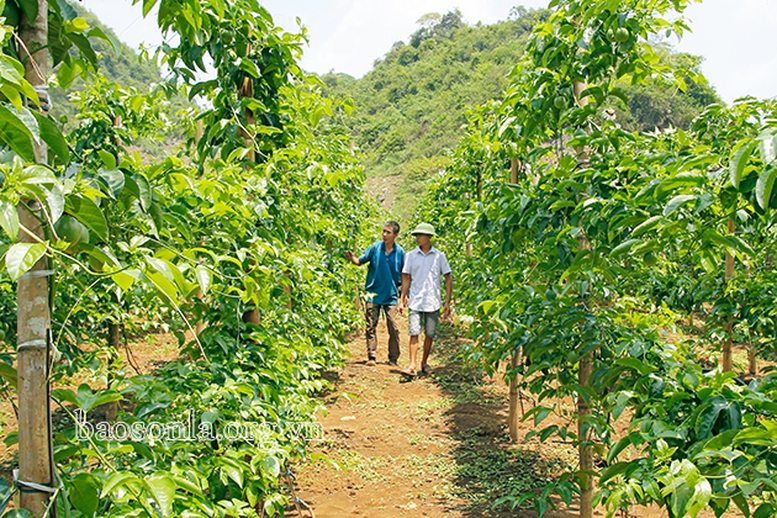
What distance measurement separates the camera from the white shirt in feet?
19.9

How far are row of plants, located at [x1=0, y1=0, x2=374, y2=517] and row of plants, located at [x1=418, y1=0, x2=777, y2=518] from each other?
1.06 m

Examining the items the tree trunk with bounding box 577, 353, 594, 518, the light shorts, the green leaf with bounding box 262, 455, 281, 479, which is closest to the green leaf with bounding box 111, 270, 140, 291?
the green leaf with bounding box 262, 455, 281, 479

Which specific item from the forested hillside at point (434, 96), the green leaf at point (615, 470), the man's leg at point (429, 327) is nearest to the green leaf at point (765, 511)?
the green leaf at point (615, 470)

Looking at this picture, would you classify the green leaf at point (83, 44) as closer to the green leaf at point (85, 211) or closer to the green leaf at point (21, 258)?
the green leaf at point (85, 211)

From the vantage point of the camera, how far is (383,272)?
22.0 ft

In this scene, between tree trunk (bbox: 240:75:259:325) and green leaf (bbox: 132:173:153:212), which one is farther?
tree trunk (bbox: 240:75:259:325)

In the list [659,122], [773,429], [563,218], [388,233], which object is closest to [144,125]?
[388,233]

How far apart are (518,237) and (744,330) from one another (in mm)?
2960

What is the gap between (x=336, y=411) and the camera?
17.0ft

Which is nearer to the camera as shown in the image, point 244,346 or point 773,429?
point 773,429

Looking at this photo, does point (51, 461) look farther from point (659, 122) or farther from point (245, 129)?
point (659, 122)

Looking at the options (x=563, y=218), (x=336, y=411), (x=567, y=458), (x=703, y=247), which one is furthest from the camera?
(x=336, y=411)

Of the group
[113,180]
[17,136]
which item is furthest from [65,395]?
[17,136]

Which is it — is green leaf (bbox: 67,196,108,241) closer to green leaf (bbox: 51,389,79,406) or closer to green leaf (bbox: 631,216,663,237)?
green leaf (bbox: 51,389,79,406)
